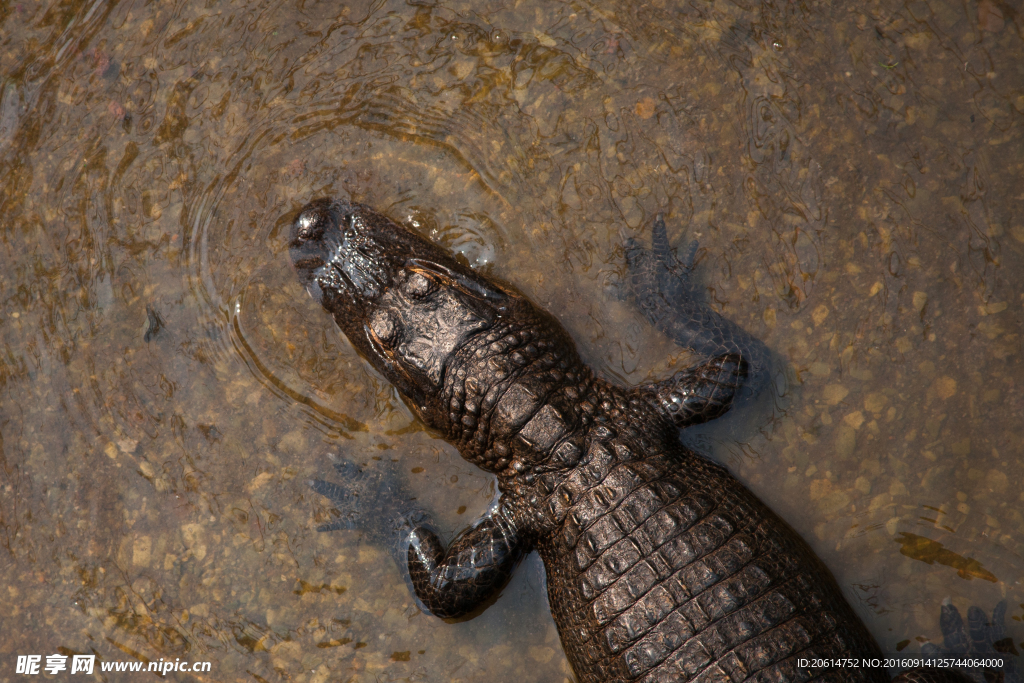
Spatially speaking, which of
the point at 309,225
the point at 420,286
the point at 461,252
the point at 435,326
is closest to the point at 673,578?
the point at 435,326

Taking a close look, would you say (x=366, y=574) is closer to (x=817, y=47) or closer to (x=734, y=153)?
(x=734, y=153)

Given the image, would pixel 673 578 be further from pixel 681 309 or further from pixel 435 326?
pixel 435 326

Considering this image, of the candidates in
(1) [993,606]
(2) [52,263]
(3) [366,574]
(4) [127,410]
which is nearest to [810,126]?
(1) [993,606]

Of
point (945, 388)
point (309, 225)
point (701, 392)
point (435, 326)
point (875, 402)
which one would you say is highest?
point (945, 388)

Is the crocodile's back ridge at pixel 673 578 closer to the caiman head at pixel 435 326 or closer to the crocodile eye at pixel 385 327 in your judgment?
the caiman head at pixel 435 326

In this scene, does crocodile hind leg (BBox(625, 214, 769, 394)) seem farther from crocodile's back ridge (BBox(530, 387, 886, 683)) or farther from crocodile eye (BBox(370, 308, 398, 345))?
crocodile eye (BBox(370, 308, 398, 345))

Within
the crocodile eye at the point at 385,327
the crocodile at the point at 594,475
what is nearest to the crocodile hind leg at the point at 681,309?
the crocodile at the point at 594,475

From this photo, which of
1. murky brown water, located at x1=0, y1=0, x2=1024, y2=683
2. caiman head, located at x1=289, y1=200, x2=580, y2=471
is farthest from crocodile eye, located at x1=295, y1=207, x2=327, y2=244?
murky brown water, located at x1=0, y1=0, x2=1024, y2=683
